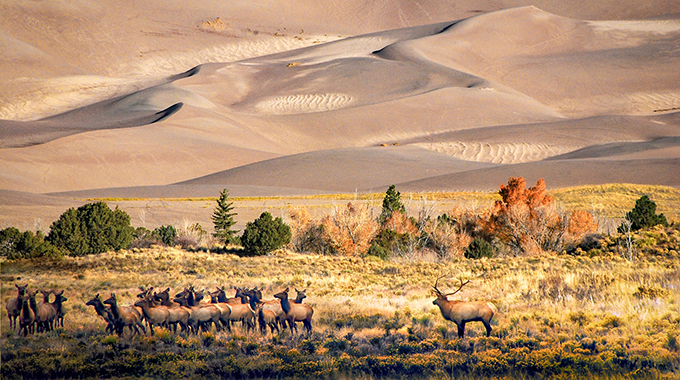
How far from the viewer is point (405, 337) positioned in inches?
454

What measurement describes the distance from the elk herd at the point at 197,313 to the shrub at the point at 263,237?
16.5 m

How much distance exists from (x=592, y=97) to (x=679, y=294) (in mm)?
136537

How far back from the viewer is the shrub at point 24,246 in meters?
25.7

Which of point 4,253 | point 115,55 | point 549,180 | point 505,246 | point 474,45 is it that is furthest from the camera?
point 115,55

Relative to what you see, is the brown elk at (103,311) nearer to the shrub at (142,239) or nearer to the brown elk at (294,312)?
the brown elk at (294,312)

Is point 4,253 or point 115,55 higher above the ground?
point 115,55

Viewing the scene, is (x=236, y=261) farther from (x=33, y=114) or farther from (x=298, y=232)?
(x=33, y=114)

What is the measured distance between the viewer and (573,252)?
28.0m

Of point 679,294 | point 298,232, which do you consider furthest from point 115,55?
point 679,294

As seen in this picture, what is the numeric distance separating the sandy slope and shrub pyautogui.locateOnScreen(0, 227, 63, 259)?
43823mm

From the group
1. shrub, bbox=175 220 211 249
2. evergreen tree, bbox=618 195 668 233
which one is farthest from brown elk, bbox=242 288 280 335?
evergreen tree, bbox=618 195 668 233

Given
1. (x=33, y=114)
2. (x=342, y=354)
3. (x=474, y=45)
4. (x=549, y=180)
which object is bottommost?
(x=342, y=354)

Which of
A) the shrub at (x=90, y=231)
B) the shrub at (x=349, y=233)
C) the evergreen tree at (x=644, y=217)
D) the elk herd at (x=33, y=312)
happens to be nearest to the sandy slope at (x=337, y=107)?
the evergreen tree at (x=644, y=217)

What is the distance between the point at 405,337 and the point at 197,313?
357 centimetres
